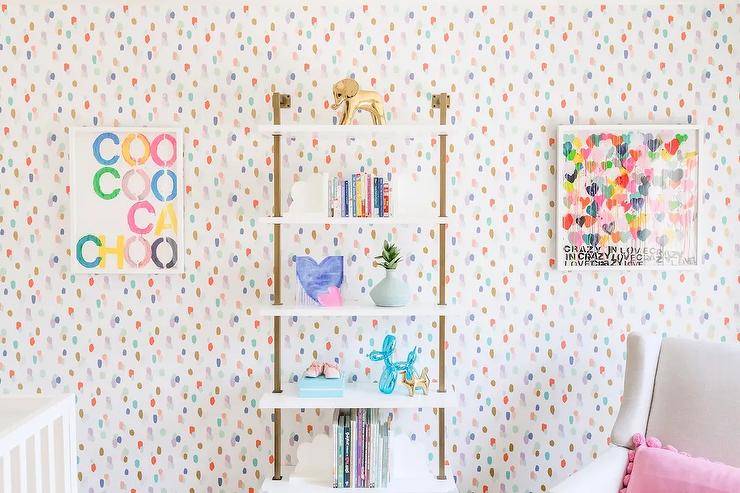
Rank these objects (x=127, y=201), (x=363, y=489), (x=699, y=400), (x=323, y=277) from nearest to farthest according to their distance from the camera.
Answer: (x=699, y=400) < (x=363, y=489) < (x=323, y=277) < (x=127, y=201)

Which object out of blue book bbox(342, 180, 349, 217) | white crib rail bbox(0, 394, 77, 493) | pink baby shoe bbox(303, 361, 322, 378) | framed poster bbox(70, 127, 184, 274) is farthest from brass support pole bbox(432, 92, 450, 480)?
white crib rail bbox(0, 394, 77, 493)

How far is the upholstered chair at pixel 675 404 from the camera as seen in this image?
6.61 ft

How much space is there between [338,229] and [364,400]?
707 mm

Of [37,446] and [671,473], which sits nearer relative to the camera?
[37,446]

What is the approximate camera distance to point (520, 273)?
2.58 meters

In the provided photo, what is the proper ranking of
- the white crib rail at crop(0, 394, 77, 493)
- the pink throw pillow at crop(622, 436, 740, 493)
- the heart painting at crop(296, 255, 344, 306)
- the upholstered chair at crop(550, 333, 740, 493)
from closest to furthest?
the white crib rail at crop(0, 394, 77, 493)
the pink throw pillow at crop(622, 436, 740, 493)
the upholstered chair at crop(550, 333, 740, 493)
the heart painting at crop(296, 255, 344, 306)

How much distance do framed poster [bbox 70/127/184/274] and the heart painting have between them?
1.80ft

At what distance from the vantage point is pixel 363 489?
7.46ft

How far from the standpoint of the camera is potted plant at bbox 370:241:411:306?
2.35 meters

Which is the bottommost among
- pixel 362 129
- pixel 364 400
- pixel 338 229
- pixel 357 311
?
pixel 364 400

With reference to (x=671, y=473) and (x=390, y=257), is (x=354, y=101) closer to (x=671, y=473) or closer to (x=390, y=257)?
(x=390, y=257)

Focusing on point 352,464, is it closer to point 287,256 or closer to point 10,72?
point 287,256

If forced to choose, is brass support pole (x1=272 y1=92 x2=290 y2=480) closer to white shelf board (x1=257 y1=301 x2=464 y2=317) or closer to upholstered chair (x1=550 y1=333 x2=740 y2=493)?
white shelf board (x1=257 y1=301 x2=464 y2=317)

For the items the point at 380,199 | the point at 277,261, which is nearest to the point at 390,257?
the point at 380,199
